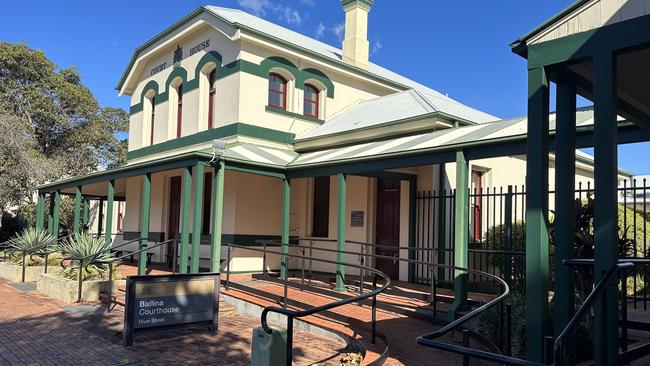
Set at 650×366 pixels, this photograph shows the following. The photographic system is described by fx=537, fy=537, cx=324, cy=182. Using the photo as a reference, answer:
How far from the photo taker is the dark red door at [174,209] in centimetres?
1700

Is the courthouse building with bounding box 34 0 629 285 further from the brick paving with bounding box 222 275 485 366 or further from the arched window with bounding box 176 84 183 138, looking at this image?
the brick paving with bounding box 222 275 485 366

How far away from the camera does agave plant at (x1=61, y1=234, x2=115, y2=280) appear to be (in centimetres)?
1080

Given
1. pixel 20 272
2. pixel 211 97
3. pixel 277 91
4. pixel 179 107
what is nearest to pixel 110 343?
pixel 20 272

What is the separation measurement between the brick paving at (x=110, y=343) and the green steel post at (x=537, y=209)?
2662 mm

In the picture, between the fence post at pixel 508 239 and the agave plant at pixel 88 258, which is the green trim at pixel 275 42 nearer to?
the agave plant at pixel 88 258

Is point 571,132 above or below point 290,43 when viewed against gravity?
below

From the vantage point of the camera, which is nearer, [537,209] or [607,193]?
[607,193]

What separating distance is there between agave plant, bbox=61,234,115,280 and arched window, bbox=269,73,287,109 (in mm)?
6063

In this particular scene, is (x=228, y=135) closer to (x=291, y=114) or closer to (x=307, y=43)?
(x=291, y=114)

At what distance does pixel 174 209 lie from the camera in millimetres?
17203

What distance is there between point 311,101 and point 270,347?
12157mm

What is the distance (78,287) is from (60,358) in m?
4.07

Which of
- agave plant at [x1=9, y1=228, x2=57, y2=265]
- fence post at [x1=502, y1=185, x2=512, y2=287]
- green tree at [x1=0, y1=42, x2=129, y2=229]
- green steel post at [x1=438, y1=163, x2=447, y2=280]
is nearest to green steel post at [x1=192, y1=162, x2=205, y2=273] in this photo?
green steel post at [x1=438, y1=163, x2=447, y2=280]

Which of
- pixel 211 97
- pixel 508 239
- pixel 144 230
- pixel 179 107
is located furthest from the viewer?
pixel 179 107
